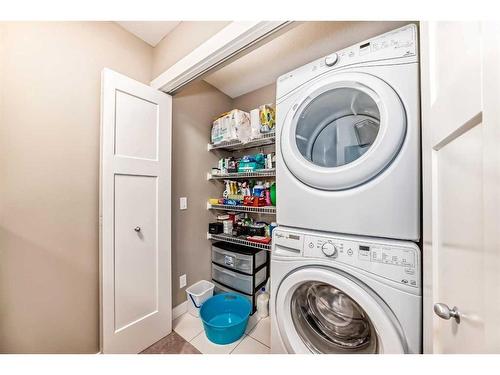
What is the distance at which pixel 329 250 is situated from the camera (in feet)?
2.70

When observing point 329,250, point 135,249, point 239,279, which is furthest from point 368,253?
point 135,249

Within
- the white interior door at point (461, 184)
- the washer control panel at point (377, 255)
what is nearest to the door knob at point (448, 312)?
the white interior door at point (461, 184)

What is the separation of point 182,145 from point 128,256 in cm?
96

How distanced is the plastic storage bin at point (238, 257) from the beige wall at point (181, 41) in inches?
61.4

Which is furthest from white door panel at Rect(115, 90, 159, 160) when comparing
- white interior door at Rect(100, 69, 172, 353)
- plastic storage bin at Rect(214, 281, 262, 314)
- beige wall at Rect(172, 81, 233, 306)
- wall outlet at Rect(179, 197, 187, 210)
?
plastic storage bin at Rect(214, 281, 262, 314)

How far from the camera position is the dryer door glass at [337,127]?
0.90m

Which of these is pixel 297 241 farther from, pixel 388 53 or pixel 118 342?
pixel 118 342

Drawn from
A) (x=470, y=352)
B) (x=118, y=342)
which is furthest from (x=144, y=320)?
(x=470, y=352)

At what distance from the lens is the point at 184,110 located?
170cm

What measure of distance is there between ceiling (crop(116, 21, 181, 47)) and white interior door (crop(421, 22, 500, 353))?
1.46 m

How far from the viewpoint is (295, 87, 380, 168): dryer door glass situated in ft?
2.96

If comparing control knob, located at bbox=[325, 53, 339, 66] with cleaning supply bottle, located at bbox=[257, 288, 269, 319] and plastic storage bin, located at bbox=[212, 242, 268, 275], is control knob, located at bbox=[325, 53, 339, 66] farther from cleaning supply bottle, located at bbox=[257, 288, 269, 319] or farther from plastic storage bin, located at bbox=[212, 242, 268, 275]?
cleaning supply bottle, located at bbox=[257, 288, 269, 319]

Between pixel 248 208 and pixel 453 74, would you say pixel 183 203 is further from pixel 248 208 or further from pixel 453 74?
pixel 453 74

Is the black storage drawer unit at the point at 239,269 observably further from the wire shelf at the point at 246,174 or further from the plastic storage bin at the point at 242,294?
the wire shelf at the point at 246,174
